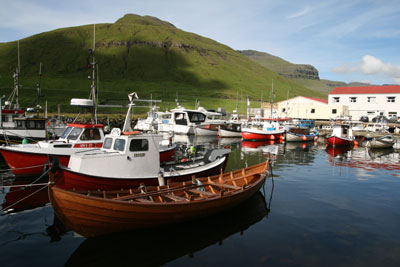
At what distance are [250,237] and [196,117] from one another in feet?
151

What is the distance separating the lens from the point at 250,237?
38.0ft

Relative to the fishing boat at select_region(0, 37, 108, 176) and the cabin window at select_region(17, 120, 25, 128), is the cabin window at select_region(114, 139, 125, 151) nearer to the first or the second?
the fishing boat at select_region(0, 37, 108, 176)

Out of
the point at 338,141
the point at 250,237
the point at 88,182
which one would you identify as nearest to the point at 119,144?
the point at 88,182

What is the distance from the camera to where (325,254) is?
1030cm

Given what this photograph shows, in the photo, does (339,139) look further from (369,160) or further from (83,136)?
(83,136)

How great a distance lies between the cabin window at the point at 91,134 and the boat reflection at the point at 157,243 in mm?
10249

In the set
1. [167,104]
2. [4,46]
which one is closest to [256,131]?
[167,104]

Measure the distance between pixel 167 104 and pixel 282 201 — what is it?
3466 inches

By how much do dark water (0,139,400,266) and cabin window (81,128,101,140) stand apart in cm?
490

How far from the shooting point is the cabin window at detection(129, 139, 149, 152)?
1430 cm

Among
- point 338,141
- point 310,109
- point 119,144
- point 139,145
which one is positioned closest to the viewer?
point 139,145

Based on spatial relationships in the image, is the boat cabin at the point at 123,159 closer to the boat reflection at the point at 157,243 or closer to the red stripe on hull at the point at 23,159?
the boat reflection at the point at 157,243

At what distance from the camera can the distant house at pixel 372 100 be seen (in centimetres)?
6881

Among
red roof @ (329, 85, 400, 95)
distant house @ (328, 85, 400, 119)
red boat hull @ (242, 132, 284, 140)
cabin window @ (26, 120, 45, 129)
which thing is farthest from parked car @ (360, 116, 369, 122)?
cabin window @ (26, 120, 45, 129)
